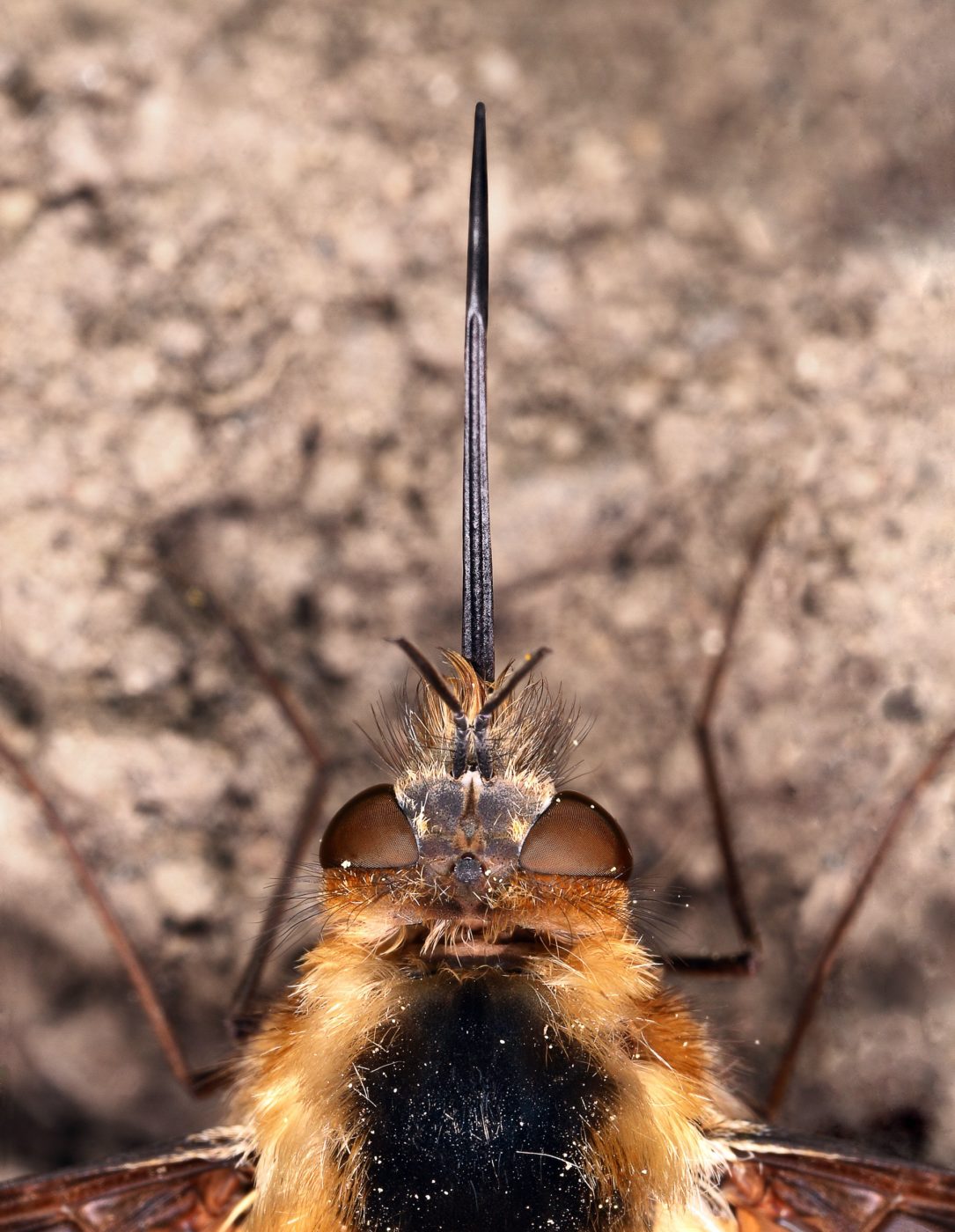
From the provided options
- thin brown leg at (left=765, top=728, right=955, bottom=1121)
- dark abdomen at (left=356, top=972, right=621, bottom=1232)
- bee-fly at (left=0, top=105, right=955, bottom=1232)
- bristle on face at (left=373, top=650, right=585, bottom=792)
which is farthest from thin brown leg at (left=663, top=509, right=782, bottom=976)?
dark abdomen at (left=356, top=972, right=621, bottom=1232)

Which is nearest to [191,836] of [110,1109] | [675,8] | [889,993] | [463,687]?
[110,1109]

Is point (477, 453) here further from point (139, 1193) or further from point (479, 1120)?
point (139, 1193)

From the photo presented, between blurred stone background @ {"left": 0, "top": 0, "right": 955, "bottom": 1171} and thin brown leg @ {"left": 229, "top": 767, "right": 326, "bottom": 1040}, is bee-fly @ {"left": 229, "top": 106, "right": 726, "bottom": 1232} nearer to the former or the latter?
thin brown leg @ {"left": 229, "top": 767, "right": 326, "bottom": 1040}

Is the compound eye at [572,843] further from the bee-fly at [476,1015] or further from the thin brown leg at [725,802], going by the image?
the thin brown leg at [725,802]

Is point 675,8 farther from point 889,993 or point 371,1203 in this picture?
point 371,1203

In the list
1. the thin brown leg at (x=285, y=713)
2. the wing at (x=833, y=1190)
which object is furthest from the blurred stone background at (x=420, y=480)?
the wing at (x=833, y=1190)

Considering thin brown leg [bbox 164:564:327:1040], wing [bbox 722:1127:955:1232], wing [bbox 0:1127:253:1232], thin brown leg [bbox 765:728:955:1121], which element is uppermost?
thin brown leg [bbox 164:564:327:1040]
